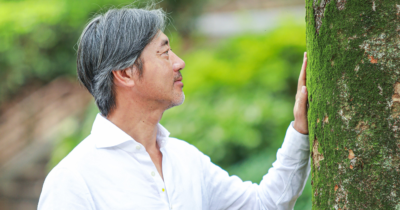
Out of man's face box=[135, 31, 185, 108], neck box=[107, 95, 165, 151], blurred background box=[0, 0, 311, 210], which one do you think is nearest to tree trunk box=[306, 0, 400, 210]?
man's face box=[135, 31, 185, 108]

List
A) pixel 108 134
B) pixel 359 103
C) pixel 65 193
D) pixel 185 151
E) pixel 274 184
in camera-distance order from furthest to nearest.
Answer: pixel 185 151, pixel 274 184, pixel 108 134, pixel 65 193, pixel 359 103

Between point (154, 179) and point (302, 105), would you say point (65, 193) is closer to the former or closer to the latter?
point (154, 179)

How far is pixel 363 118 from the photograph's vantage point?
1317mm

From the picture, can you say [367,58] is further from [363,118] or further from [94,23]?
[94,23]

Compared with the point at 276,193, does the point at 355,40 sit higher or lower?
higher

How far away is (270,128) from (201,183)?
104 inches

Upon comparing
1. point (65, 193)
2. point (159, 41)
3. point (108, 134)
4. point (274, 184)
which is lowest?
point (274, 184)

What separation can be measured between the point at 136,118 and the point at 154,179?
34cm

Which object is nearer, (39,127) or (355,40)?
(355,40)

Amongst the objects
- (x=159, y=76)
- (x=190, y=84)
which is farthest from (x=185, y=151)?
(x=190, y=84)

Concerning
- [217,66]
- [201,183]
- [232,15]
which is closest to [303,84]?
[201,183]

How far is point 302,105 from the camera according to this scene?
1.71 m

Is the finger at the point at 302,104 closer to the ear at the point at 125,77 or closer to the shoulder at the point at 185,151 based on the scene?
the shoulder at the point at 185,151

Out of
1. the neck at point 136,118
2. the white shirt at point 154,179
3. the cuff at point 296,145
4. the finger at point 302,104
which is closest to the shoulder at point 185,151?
the white shirt at point 154,179
